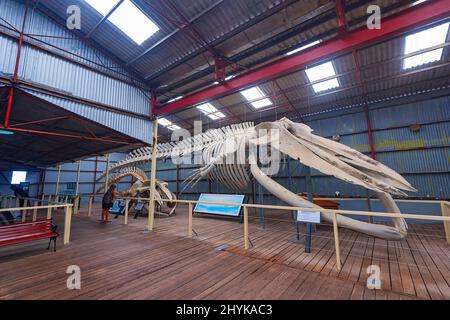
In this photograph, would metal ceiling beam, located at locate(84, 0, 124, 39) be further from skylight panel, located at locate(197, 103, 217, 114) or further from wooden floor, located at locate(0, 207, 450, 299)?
wooden floor, located at locate(0, 207, 450, 299)

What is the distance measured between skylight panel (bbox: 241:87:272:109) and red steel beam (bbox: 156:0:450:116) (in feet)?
16.1

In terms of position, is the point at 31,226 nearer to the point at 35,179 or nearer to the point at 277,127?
the point at 277,127

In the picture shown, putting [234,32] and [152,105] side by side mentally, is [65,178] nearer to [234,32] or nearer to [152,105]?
[152,105]

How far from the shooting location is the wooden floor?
2.76 m

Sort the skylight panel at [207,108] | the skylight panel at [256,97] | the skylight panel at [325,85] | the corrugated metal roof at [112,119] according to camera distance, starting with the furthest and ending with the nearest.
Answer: the skylight panel at [207,108]
the skylight panel at [256,97]
the skylight panel at [325,85]
the corrugated metal roof at [112,119]

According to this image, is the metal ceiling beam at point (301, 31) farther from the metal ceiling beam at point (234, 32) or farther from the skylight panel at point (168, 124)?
the skylight panel at point (168, 124)

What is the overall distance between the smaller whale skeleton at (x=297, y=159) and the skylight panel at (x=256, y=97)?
3863 millimetres

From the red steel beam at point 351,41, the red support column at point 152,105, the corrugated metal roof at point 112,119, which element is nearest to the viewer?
the red steel beam at point 351,41

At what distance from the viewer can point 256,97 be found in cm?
1148

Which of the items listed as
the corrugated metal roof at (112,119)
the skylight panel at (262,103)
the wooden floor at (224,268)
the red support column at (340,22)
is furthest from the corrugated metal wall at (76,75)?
the red support column at (340,22)

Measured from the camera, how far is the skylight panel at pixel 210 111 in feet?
41.6

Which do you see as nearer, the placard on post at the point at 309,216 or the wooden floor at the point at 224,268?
the wooden floor at the point at 224,268

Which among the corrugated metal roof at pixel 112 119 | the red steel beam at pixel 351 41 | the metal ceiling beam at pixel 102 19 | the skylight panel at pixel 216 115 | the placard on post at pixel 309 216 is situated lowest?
the placard on post at pixel 309 216
